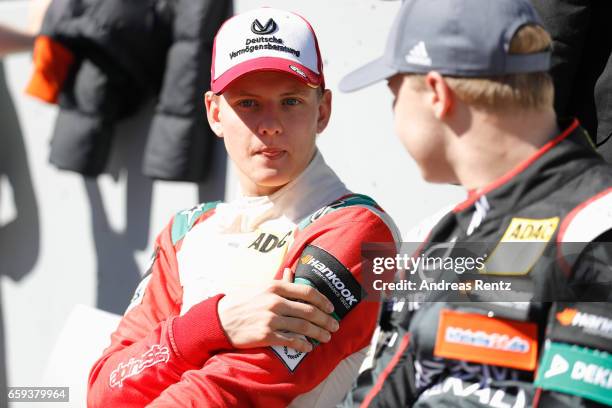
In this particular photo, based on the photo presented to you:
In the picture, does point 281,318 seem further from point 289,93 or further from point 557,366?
point 557,366

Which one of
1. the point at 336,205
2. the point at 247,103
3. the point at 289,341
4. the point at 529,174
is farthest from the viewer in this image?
the point at 247,103

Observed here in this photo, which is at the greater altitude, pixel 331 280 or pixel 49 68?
pixel 49 68

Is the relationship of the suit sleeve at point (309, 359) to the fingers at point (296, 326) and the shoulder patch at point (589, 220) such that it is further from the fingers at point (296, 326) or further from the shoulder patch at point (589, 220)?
the shoulder patch at point (589, 220)

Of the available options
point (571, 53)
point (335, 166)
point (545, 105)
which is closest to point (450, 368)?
point (545, 105)

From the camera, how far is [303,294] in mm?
1888

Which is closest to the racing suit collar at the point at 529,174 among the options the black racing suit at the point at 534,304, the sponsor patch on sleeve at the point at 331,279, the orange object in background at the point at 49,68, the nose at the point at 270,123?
the black racing suit at the point at 534,304

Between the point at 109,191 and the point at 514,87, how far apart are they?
105 inches

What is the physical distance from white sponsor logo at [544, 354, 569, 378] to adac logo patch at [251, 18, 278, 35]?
1.13m

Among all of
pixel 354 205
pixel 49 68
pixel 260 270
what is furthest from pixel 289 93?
pixel 49 68

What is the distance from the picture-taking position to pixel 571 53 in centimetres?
223

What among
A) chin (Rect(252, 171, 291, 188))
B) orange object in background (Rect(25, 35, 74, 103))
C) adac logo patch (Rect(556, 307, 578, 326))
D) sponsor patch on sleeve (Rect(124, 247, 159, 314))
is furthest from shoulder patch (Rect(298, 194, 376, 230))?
orange object in background (Rect(25, 35, 74, 103))

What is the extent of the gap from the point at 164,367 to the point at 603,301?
38.4 inches

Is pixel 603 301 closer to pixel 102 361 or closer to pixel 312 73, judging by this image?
pixel 312 73

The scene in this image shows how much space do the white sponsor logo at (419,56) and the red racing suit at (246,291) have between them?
0.56 metres
